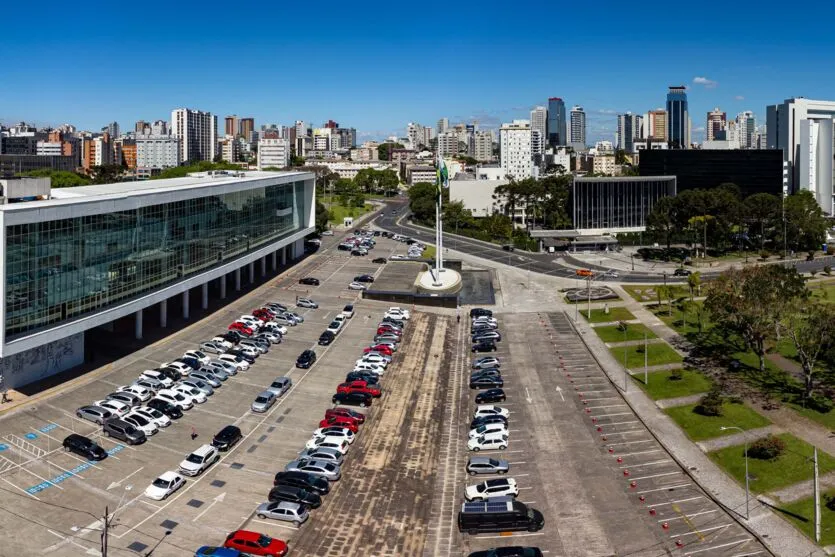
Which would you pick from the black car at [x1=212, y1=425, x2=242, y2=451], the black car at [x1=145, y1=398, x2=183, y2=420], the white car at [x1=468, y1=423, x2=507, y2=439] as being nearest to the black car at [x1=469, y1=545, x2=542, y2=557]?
the white car at [x1=468, y1=423, x2=507, y2=439]

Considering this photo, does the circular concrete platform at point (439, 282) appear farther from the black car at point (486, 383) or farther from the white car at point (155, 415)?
the white car at point (155, 415)

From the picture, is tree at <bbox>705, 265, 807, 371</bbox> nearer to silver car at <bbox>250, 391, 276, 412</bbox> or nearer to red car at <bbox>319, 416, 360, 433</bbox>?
red car at <bbox>319, 416, 360, 433</bbox>

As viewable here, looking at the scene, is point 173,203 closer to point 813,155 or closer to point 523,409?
point 523,409

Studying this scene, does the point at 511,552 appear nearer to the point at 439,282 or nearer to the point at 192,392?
the point at 192,392

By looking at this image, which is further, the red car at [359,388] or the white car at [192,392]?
the red car at [359,388]

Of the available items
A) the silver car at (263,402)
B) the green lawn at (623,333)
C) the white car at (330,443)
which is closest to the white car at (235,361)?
the silver car at (263,402)

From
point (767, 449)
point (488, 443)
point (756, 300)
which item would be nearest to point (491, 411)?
point (488, 443)

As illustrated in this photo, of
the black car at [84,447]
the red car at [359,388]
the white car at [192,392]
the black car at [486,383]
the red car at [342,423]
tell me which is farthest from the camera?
the black car at [486,383]
